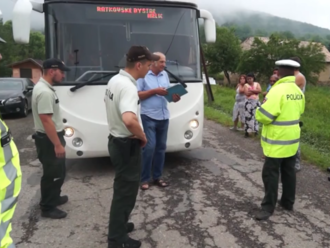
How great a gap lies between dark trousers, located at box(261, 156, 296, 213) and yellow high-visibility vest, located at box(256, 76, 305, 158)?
0.12 metres

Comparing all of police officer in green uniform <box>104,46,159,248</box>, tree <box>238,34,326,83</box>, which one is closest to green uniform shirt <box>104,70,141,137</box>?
police officer in green uniform <box>104,46,159,248</box>

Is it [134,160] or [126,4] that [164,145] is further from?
[126,4]

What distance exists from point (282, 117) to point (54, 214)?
277cm

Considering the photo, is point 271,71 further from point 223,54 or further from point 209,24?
point 209,24

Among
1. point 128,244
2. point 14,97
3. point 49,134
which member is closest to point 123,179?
point 128,244

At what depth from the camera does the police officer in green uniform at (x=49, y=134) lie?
12.4 ft

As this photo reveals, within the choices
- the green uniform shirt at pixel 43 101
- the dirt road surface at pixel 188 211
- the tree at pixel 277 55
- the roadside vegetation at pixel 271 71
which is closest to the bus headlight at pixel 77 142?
the dirt road surface at pixel 188 211

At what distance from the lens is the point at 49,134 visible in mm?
3801

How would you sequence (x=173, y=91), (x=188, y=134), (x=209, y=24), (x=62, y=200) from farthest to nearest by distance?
1. (x=209, y=24)
2. (x=188, y=134)
3. (x=173, y=91)
4. (x=62, y=200)

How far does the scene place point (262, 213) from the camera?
4117mm

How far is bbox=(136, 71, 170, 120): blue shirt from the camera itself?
4805 millimetres

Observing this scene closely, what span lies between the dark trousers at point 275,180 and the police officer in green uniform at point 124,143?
1626 millimetres

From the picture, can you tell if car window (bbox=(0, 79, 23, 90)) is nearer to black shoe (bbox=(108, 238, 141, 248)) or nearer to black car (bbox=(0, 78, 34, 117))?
black car (bbox=(0, 78, 34, 117))

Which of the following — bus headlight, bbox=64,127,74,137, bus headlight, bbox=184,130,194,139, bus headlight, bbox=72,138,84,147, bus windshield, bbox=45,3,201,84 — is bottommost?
bus headlight, bbox=72,138,84,147
